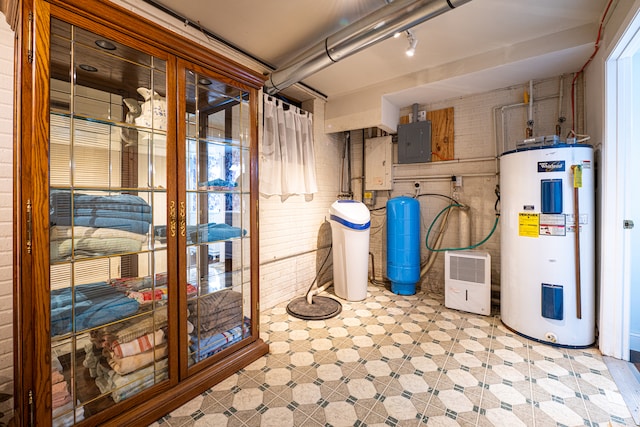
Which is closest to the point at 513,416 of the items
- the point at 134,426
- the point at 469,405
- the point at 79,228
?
the point at 469,405

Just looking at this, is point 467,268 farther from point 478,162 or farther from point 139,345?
point 139,345

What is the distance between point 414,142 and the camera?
11.4 ft

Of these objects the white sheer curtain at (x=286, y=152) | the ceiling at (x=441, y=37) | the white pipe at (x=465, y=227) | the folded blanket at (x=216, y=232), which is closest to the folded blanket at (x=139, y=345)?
the folded blanket at (x=216, y=232)

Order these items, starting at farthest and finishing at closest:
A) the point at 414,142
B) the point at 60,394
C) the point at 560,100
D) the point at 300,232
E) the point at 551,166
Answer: the point at 414,142 → the point at 300,232 → the point at 560,100 → the point at 551,166 → the point at 60,394

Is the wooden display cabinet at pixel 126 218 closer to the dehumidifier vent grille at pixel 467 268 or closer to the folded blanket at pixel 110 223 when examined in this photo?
the folded blanket at pixel 110 223

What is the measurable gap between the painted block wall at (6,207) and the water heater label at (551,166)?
3.58m

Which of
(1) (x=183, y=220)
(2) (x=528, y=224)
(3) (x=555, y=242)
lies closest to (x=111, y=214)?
(1) (x=183, y=220)

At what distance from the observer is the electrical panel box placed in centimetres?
370

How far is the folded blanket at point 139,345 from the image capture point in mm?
1435

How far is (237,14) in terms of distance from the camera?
2.04 m

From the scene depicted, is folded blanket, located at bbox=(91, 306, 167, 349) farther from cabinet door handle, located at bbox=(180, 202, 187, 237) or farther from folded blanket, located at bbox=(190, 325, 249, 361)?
cabinet door handle, located at bbox=(180, 202, 187, 237)

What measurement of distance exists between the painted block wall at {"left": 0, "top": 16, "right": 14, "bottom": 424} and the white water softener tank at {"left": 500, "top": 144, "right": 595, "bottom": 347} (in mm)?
3525

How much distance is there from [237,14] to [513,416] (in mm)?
3259

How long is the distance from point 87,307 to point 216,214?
90cm
